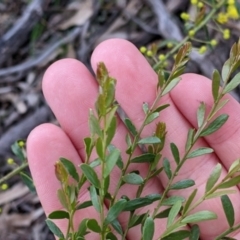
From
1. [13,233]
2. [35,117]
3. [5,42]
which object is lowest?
[13,233]

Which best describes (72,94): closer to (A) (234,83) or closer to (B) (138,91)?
(B) (138,91)

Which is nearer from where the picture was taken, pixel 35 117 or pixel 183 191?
pixel 183 191

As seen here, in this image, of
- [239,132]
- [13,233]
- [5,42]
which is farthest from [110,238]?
[5,42]

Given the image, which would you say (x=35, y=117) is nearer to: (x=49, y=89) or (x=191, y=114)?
(x=49, y=89)

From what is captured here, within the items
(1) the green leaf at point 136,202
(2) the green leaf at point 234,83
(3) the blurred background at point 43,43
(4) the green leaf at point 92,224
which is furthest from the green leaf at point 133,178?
(3) the blurred background at point 43,43

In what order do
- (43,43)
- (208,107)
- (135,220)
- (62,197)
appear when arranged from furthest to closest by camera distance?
(43,43) → (208,107) → (135,220) → (62,197)

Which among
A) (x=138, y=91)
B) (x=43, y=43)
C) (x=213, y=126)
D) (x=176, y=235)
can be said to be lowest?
(x=176, y=235)

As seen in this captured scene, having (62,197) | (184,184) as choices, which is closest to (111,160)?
(62,197)
